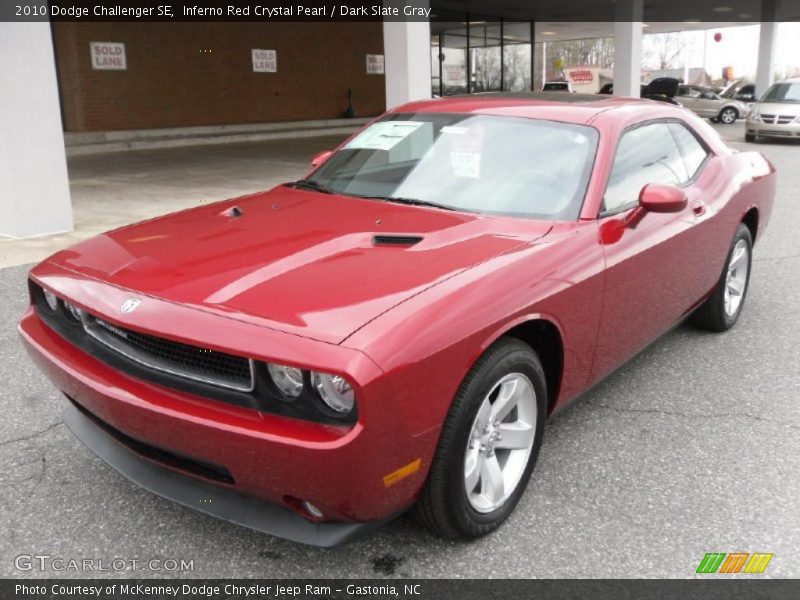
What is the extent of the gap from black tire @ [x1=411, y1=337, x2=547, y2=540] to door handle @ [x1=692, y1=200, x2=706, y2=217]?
5.84 feet

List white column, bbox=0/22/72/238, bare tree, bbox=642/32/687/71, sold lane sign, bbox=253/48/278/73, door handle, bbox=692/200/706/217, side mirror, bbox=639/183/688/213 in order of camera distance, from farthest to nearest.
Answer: bare tree, bbox=642/32/687/71 → sold lane sign, bbox=253/48/278/73 → white column, bbox=0/22/72/238 → door handle, bbox=692/200/706/217 → side mirror, bbox=639/183/688/213

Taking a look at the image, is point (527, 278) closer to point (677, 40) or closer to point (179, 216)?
point (179, 216)

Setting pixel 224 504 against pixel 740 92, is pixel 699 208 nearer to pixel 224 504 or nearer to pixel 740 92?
pixel 224 504

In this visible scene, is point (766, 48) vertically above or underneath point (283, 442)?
above

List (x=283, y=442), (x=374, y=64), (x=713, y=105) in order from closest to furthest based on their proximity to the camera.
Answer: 1. (x=283, y=442)
2. (x=374, y=64)
3. (x=713, y=105)

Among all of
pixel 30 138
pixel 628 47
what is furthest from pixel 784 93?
pixel 30 138

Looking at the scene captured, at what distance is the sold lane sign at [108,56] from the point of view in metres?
18.5

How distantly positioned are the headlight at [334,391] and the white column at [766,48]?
2970 cm

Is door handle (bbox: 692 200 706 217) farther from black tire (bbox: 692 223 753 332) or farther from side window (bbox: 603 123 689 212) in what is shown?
black tire (bbox: 692 223 753 332)

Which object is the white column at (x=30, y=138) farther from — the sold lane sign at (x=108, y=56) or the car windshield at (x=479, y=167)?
the sold lane sign at (x=108, y=56)

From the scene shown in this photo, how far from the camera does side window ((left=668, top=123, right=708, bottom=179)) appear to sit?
4.36 meters

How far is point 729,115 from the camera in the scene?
28031mm

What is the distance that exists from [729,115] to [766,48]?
267cm

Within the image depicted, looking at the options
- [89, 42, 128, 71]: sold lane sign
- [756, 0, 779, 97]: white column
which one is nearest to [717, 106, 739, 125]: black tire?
[756, 0, 779, 97]: white column
